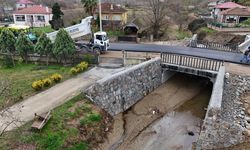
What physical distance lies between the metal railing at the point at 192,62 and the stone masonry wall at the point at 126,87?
1.02m

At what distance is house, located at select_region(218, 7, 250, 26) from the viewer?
49.0 metres

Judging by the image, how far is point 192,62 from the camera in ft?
81.6

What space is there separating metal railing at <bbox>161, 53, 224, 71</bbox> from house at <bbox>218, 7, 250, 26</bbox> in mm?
28979

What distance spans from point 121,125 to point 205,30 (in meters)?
33.9

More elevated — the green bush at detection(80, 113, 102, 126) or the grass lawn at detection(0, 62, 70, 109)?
the grass lawn at detection(0, 62, 70, 109)

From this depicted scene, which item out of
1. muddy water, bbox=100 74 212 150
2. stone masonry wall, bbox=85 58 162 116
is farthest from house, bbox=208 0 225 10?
stone masonry wall, bbox=85 58 162 116

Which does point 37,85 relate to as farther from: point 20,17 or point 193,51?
point 20,17

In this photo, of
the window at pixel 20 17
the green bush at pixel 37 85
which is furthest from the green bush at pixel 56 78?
the window at pixel 20 17

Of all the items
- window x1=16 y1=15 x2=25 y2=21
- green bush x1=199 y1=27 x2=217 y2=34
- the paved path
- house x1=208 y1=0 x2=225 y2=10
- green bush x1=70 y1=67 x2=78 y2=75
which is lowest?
the paved path

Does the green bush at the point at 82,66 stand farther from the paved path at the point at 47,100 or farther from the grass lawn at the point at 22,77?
the grass lawn at the point at 22,77

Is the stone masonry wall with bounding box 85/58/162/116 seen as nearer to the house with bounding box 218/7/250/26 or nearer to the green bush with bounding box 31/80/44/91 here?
the green bush with bounding box 31/80/44/91

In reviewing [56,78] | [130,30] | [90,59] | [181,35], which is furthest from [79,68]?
[181,35]

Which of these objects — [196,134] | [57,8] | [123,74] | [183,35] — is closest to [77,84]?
[123,74]

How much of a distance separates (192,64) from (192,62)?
14.7 inches
